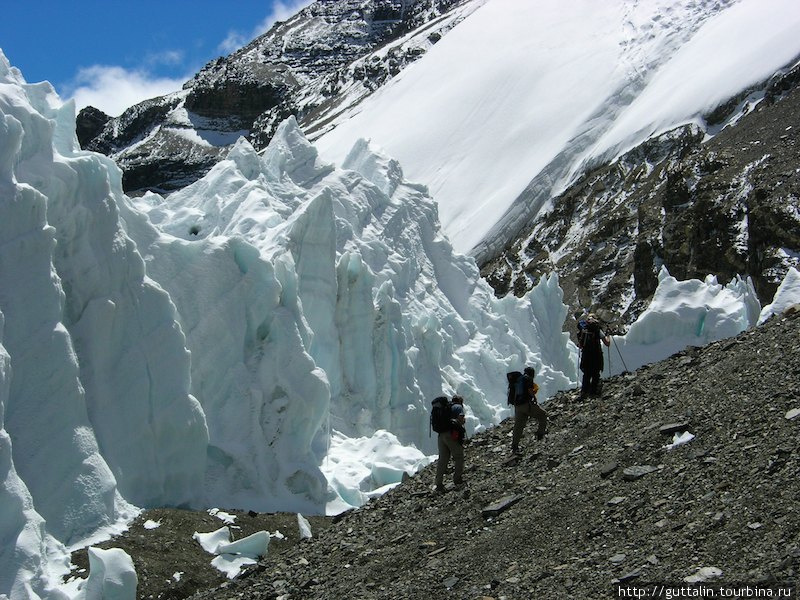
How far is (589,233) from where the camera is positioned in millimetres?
77438

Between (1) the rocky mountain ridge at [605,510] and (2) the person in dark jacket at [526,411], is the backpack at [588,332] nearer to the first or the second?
(1) the rocky mountain ridge at [605,510]

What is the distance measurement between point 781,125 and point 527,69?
42753mm

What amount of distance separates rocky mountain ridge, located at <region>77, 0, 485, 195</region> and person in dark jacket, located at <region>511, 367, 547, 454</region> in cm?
11485

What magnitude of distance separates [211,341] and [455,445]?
30.1 ft

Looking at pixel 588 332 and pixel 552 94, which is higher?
pixel 588 332

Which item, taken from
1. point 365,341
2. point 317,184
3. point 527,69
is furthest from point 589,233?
point 365,341

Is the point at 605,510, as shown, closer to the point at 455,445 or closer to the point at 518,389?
the point at 455,445

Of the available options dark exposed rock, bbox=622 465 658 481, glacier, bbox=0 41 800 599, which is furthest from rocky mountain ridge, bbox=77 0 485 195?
dark exposed rock, bbox=622 465 658 481

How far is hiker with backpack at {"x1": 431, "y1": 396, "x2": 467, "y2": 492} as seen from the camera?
1336 cm

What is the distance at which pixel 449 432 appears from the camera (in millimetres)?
13461

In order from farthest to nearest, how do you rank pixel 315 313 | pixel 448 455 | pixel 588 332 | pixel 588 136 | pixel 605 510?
1. pixel 588 136
2. pixel 315 313
3. pixel 588 332
4. pixel 448 455
5. pixel 605 510

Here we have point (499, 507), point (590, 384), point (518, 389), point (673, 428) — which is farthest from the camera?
point (590, 384)

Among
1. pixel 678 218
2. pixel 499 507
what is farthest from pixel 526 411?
pixel 678 218

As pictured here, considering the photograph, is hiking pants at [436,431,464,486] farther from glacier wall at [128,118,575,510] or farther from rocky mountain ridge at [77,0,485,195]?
rocky mountain ridge at [77,0,485,195]
